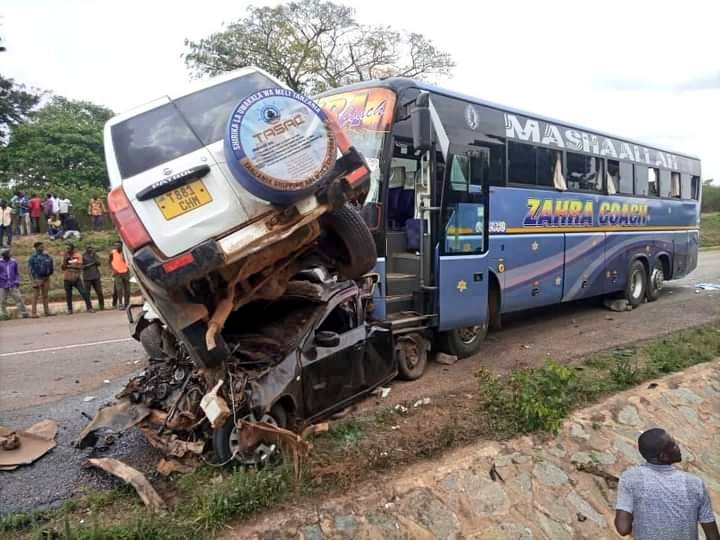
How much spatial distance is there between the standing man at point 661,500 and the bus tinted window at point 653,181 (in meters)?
9.97

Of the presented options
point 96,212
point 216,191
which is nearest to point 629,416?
point 216,191

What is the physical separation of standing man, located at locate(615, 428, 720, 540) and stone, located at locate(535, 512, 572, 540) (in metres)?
1.41

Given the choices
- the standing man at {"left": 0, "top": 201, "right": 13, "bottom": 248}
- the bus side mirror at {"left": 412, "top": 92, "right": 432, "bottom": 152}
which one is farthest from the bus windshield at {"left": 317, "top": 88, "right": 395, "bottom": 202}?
the standing man at {"left": 0, "top": 201, "right": 13, "bottom": 248}

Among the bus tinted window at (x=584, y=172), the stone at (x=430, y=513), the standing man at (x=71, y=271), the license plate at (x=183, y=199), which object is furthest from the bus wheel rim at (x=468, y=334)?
the standing man at (x=71, y=271)

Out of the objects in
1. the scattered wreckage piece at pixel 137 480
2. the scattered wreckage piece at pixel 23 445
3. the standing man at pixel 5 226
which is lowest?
the scattered wreckage piece at pixel 23 445

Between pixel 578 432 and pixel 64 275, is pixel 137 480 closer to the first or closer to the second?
pixel 578 432

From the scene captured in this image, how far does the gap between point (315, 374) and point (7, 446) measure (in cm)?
261

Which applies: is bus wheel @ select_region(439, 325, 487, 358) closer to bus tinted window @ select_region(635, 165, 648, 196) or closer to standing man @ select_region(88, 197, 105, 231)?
bus tinted window @ select_region(635, 165, 648, 196)

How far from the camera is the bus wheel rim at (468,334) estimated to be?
789cm

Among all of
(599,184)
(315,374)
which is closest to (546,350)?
(599,184)

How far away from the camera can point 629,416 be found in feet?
20.0

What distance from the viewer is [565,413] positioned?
5812mm

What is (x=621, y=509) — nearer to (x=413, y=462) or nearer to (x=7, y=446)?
(x=413, y=462)

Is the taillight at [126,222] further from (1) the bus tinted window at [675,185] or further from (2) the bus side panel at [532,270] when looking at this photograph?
(1) the bus tinted window at [675,185]
